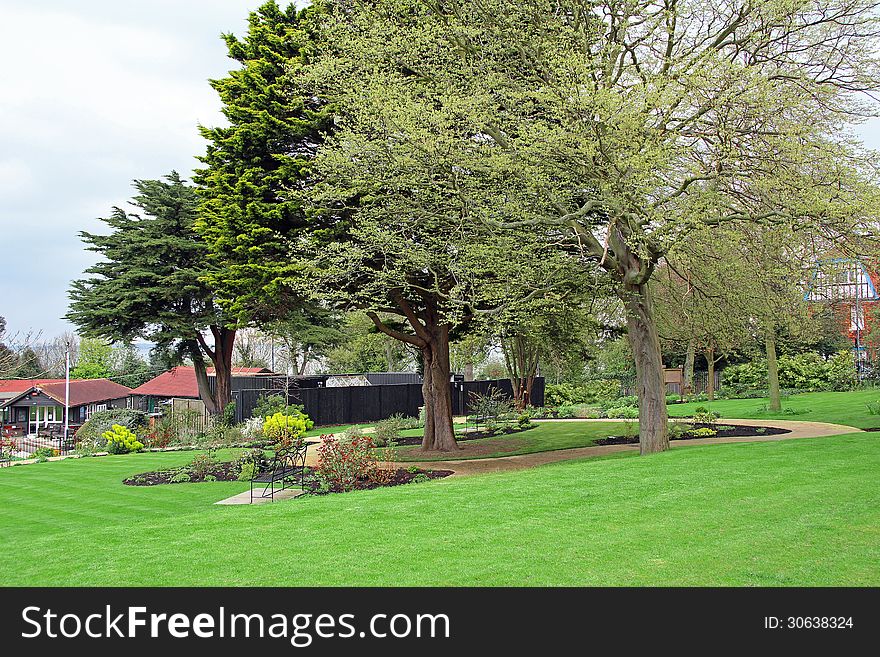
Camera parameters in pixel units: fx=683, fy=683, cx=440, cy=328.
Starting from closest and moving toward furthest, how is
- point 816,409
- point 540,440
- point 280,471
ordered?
point 280,471
point 540,440
point 816,409

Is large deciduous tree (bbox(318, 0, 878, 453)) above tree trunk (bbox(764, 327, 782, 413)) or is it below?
above

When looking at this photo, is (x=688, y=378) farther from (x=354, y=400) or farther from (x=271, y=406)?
(x=271, y=406)

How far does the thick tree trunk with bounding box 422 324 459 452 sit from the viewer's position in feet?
64.0

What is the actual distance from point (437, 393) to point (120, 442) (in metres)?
10.4

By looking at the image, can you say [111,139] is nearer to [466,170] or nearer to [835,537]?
[466,170]

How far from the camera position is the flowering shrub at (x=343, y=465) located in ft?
39.4

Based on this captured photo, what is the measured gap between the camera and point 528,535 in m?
6.71

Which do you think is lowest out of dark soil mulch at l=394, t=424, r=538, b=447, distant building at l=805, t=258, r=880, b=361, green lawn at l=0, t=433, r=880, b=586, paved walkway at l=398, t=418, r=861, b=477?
dark soil mulch at l=394, t=424, r=538, b=447

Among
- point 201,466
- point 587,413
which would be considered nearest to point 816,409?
point 587,413

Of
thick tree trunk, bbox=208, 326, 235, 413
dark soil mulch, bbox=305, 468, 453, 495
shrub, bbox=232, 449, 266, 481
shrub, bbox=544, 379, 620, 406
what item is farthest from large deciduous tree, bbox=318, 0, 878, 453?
shrub, bbox=544, 379, 620, 406

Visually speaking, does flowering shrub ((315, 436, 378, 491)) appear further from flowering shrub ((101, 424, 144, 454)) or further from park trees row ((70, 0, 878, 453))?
flowering shrub ((101, 424, 144, 454))

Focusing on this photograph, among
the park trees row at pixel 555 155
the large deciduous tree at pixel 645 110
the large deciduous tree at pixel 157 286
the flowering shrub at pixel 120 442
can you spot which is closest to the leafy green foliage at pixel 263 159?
the park trees row at pixel 555 155

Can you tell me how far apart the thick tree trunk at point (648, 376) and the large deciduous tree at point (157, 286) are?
17725mm

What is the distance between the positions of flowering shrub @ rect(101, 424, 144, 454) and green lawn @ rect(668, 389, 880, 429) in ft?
64.8
